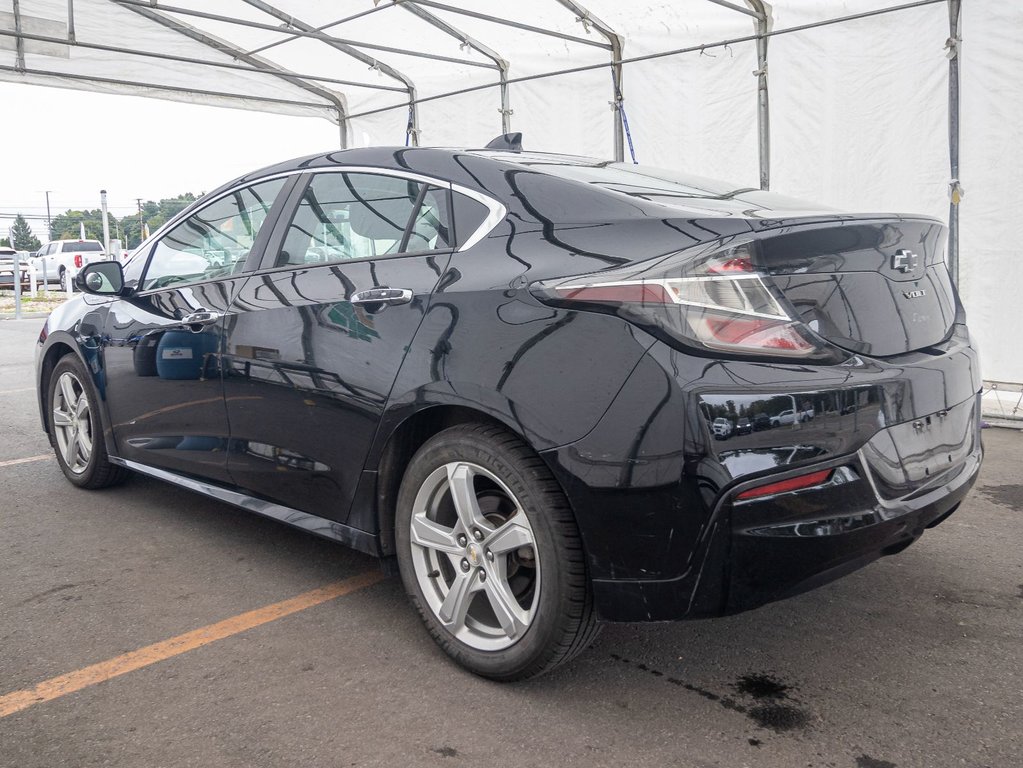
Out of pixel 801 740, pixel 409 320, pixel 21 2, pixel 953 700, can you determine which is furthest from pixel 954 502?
pixel 21 2

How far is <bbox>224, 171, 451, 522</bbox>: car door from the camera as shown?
2760mm

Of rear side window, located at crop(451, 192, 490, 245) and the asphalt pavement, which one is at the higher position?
rear side window, located at crop(451, 192, 490, 245)

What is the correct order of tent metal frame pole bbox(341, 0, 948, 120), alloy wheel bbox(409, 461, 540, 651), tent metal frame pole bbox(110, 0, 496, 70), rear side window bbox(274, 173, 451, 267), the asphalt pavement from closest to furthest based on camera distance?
the asphalt pavement
alloy wheel bbox(409, 461, 540, 651)
rear side window bbox(274, 173, 451, 267)
tent metal frame pole bbox(341, 0, 948, 120)
tent metal frame pole bbox(110, 0, 496, 70)

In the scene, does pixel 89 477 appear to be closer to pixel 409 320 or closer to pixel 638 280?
pixel 409 320

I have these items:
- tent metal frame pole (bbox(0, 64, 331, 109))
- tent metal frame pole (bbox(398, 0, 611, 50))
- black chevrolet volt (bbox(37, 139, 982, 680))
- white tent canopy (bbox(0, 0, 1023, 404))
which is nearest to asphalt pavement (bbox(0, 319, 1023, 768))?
black chevrolet volt (bbox(37, 139, 982, 680))

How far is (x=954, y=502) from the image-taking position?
2.49 m

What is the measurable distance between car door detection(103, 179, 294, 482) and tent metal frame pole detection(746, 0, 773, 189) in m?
5.65

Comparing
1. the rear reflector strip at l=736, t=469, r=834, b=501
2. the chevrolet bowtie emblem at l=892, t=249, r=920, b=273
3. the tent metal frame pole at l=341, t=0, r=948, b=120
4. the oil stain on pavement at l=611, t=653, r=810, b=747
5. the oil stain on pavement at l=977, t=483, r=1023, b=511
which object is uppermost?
the tent metal frame pole at l=341, t=0, r=948, b=120

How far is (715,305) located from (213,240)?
7.70ft

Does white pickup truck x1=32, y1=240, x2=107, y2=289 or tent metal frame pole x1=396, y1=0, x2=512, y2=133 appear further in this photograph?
white pickup truck x1=32, y1=240, x2=107, y2=289

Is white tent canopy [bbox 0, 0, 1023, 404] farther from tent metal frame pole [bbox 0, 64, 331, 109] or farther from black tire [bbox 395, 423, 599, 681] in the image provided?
black tire [bbox 395, 423, 599, 681]

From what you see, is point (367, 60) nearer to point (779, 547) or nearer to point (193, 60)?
point (193, 60)

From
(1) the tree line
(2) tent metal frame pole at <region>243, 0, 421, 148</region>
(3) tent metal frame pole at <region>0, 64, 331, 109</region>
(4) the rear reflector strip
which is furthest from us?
(1) the tree line

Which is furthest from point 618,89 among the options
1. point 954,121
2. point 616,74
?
point 954,121
